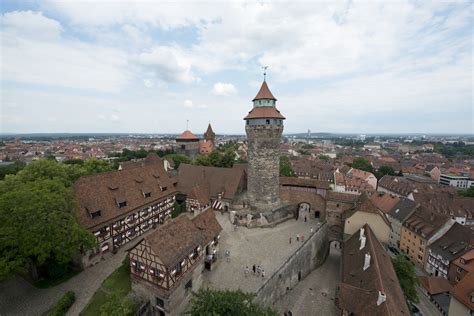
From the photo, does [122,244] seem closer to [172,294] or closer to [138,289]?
[138,289]

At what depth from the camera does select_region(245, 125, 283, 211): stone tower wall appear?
27.2 meters

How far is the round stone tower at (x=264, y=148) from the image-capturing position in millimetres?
27016

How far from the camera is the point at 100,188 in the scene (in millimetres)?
22359

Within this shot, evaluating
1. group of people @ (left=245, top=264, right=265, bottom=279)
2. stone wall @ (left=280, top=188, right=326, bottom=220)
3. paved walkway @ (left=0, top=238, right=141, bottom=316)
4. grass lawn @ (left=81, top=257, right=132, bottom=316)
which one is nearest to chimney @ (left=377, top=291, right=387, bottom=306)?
group of people @ (left=245, top=264, right=265, bottom=279)

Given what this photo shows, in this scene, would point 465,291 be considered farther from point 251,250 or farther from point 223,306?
point 223,306

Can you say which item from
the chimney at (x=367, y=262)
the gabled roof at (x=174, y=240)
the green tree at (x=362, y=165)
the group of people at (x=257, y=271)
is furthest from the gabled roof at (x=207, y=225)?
the green tree at (x=362, y=165)

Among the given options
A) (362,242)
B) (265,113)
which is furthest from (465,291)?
(265,113)

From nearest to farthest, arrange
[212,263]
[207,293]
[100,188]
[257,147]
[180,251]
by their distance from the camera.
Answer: [207,293], [180,251], [212,263], [100,188], [257,147]

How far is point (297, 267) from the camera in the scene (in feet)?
75.6

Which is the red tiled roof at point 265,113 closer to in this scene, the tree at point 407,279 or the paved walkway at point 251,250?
the paved walkway at point 251,250

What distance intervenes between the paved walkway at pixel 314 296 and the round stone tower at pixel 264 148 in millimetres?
8645

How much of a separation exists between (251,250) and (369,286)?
386 inches

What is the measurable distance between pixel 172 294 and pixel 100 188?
12.6 metres

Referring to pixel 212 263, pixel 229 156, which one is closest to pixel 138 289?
pixel 212 263
